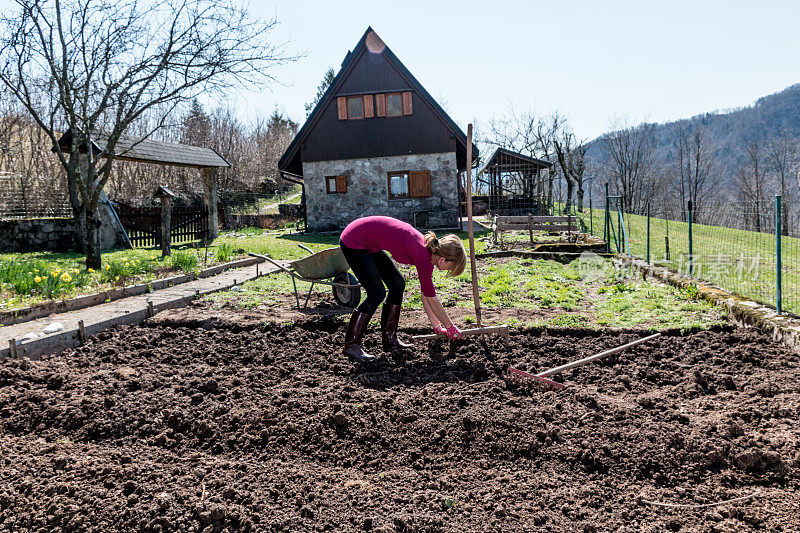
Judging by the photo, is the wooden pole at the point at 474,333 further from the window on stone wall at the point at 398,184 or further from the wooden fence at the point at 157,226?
the window on stone wall at the point at 398,184

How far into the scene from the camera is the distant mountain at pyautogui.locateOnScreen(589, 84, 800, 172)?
90.9 metres

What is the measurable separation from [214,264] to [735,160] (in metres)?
100

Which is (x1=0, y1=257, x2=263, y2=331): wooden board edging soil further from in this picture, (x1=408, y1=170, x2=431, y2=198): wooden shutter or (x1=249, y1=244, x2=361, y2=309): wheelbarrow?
(x1=408, y1=170, x2=431, y2=198): wooden shutter

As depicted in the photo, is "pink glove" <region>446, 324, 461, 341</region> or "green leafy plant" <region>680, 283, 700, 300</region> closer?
A: "pink glove" <region>446, 324, 461, 341</region>

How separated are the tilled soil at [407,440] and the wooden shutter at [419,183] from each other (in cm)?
1639

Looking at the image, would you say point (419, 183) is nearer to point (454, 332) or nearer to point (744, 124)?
point (454, 332)

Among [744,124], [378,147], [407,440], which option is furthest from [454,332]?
[744,124]

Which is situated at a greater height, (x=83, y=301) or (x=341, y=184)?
(x=341, y=184)

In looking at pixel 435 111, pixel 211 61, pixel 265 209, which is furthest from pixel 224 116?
pixel 211 61

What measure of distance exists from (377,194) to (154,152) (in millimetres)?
8168

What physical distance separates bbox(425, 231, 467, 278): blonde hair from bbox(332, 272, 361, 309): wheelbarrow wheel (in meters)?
2.48

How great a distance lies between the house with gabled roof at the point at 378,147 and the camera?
20.7 meters

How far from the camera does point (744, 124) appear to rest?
98125 millimetres

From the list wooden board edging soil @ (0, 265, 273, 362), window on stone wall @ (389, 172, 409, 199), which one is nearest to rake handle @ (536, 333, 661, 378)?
wooden board edging soil @ (0, 265, 273, 362)
